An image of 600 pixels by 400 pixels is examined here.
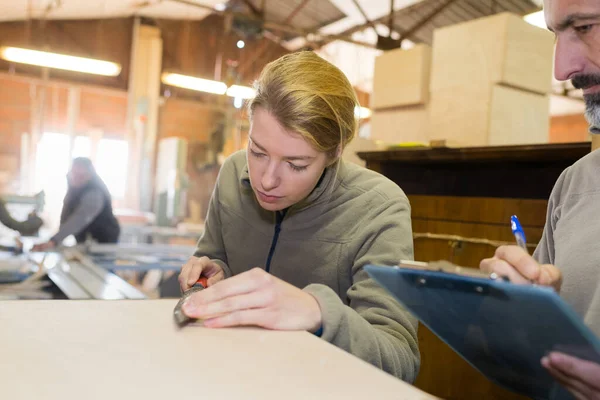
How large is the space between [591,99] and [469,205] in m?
0.90

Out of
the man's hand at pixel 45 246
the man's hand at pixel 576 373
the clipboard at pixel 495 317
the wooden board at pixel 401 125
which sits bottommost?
the man's hand at pixel 45 246

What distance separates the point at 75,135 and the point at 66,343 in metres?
2.95

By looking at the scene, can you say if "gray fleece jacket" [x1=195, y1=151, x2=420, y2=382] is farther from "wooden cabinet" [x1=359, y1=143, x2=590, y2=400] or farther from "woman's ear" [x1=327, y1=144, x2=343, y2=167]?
"wooden cabinet" [x1=359, y1=143, x2=590, y2=400]

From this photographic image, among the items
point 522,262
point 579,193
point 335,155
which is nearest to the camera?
point 522,262

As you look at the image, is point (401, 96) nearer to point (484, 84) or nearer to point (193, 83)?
point (484, 84)

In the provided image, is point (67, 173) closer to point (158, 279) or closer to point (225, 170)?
point (158, 279)

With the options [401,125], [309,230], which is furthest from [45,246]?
[309,230]

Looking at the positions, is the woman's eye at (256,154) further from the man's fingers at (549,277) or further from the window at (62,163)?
the window at (62,163)

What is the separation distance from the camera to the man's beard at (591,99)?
84 cm

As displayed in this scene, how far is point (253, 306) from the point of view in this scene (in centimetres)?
70

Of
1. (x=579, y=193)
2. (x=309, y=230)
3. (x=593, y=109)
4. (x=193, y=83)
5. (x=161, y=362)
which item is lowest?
(x=161, y=362)

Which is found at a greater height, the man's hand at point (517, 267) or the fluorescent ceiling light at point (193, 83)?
the fluorescent ceiling light at point (193, 83)

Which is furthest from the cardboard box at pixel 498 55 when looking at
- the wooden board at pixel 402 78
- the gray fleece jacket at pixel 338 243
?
the gray fleece jacket at pixel 338 243

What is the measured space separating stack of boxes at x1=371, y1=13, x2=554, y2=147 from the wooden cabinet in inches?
5.3
